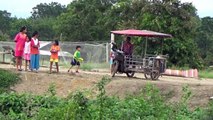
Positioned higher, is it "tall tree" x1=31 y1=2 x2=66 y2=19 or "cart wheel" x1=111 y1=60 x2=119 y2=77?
"tall tree" x1=31 y1=2 x2=66 y2=19

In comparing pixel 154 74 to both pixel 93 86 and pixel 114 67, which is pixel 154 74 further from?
pixel 93 86

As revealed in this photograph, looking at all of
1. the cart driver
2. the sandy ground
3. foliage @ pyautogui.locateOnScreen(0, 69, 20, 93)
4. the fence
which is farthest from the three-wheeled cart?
the fence

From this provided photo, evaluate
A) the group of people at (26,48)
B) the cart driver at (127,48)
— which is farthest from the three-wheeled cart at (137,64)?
the group of people at (26,48)

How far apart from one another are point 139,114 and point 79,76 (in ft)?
32.8

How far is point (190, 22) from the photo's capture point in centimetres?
3809

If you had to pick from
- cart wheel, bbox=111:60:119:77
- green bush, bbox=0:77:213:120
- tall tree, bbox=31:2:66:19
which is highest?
tall tree, bbox=31:2:66:19

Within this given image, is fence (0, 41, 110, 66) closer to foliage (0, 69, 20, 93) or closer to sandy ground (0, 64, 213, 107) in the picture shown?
sandy ground (0, 64, 213, 107)

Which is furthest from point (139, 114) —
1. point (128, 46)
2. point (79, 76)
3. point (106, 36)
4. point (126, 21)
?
point (106, 36)

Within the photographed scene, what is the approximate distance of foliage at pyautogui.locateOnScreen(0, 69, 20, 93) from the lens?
1862cm

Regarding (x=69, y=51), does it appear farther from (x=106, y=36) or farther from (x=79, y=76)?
(x=106, y=36)

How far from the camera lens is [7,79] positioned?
1894 cm

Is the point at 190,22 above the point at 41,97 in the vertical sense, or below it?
above

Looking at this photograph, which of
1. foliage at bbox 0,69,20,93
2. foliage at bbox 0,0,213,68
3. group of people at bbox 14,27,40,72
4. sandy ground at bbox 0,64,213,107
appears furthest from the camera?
foliage at bbox 0,0,213,68

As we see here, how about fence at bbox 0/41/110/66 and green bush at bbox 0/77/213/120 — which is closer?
green bush at bbox 0/77/213/120
